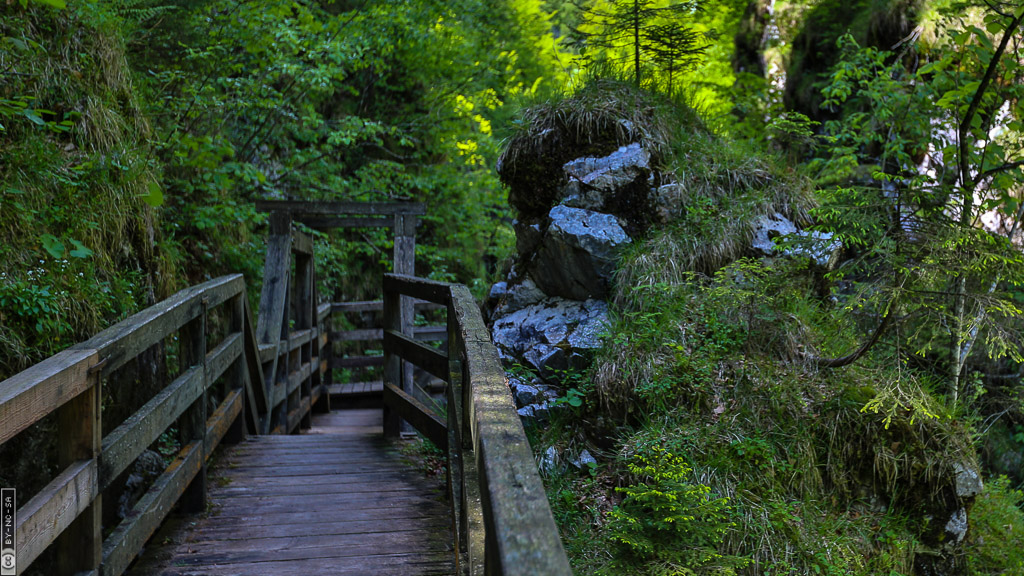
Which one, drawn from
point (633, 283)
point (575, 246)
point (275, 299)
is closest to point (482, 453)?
point (633, 283)

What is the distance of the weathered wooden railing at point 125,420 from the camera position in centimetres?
190

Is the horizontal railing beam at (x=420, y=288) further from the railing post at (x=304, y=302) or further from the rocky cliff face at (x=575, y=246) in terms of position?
the railing post at (x=304, y=302)

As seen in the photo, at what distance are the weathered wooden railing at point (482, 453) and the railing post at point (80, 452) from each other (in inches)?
49.4

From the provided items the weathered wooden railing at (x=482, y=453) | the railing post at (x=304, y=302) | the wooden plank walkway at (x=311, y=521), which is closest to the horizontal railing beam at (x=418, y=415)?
the weathered wooden railing at (x=482, y=453)

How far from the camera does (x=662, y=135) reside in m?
5.80

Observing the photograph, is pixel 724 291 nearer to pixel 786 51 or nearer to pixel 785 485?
pixel 785 485

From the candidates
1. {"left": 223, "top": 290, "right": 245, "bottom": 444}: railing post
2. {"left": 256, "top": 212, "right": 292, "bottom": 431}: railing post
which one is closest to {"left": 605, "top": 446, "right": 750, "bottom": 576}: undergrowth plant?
{"left": 223, "top": 290, "right": 245, "bottom": 444}: railing post

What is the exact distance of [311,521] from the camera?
329 centimetres

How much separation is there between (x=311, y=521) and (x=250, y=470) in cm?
101

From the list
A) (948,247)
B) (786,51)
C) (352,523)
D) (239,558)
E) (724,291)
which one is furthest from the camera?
(786,51)

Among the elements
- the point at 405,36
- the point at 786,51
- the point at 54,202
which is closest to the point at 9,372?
the point at 54,202

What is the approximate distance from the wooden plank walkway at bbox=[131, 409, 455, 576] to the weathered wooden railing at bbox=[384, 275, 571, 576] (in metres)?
0.36

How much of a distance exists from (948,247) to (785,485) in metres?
1.65

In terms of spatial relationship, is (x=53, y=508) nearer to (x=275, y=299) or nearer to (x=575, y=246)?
(x=575, y=246)
